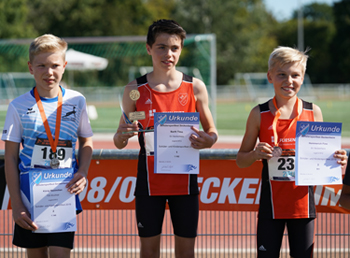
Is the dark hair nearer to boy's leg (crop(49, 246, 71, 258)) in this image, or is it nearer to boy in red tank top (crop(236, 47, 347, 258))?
boy in red tank top (crop(236, 47, 347, 258))

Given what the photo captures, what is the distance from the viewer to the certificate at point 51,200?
3.10 meters

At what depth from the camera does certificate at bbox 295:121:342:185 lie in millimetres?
3252

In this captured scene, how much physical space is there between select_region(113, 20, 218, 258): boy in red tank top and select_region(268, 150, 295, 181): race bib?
0.47m

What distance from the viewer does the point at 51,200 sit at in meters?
3.14

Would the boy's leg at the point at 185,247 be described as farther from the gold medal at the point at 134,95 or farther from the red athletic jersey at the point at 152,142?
the gold medal at the point at 134,95

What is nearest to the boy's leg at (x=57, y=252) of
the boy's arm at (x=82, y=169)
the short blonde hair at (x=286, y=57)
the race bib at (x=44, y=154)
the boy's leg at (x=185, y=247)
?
the boy's arm at (x=82, y=169)

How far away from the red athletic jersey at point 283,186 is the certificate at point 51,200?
1360 mm

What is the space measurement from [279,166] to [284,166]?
0.04 metres

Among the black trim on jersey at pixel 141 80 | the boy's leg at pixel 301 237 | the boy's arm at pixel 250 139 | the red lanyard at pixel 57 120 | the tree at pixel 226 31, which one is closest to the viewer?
the red lanyard at pixel 57 120

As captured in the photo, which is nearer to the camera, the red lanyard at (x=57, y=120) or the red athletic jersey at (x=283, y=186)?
the red lanyard at (x=57, y=120)

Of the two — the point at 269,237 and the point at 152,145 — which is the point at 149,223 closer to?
the point at 152,145

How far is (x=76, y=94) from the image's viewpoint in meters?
3.40

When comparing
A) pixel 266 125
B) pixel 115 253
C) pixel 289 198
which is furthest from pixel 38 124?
pixel 115 253

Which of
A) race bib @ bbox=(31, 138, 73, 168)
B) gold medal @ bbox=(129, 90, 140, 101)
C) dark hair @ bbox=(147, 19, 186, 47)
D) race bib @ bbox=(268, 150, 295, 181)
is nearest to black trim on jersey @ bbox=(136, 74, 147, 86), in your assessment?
gold medal @ bbox=(129, 90, 140, 101)
